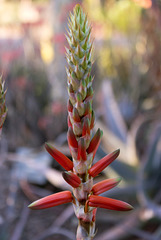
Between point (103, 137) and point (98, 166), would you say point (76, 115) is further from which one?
point (103, 137)

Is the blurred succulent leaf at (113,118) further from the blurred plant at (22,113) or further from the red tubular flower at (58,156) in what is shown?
the red tubular flower at (58,156)

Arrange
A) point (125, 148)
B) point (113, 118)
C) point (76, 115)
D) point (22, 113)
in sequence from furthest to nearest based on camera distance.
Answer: point (22, 113) → point (113, 118) → point (125, 148) → point (76, 115)

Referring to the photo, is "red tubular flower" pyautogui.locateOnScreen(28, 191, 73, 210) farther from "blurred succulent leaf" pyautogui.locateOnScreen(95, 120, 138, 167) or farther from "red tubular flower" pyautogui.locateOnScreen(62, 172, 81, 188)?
"blurred succulent leaf" pyautogui.locateOnScreen(95, 120, 138, 167)

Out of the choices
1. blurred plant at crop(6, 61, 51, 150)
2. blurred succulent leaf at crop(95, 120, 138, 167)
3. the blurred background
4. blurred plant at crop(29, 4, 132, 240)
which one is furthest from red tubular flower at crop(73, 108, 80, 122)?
blurred plant at crop(6, 61, 51, 150)

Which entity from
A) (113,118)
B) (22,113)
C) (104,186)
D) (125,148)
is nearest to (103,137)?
(125,148)

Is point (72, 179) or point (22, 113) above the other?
point (22, 113)

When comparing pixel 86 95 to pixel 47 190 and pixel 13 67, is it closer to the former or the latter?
pixel 47 190

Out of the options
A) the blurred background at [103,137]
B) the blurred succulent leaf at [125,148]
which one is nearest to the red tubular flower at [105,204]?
the blurred background at [103,137]
